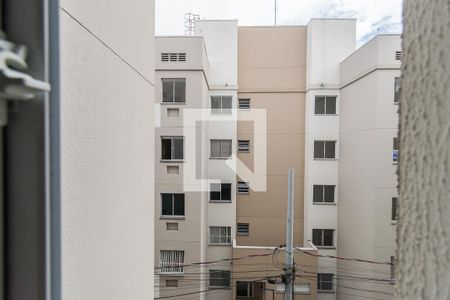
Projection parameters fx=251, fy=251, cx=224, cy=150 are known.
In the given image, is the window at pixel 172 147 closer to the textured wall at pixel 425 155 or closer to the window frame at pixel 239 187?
the window frame at pixel 239 187

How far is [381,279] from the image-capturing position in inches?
188

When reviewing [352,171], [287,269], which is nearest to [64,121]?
[287,269]

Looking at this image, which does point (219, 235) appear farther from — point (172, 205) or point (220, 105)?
point (220, 105)

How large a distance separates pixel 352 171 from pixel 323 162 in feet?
2.45

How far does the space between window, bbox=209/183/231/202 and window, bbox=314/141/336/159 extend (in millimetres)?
2300

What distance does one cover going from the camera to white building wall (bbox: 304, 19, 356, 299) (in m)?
5.93

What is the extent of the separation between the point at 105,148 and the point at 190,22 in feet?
20.8

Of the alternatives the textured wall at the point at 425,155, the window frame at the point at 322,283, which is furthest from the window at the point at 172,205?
the textured wall at the point at 425,155

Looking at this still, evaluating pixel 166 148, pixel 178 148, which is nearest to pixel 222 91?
pixel 178 148

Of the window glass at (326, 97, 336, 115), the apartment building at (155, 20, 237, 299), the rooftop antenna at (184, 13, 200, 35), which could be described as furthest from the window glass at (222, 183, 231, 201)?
the rooftop antenna at (184, 13, 200, 35)

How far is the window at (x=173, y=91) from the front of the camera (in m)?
5.32

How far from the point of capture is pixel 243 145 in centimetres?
631

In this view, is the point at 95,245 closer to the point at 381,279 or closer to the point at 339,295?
the point at 381,279

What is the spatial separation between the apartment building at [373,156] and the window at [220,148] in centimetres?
277
